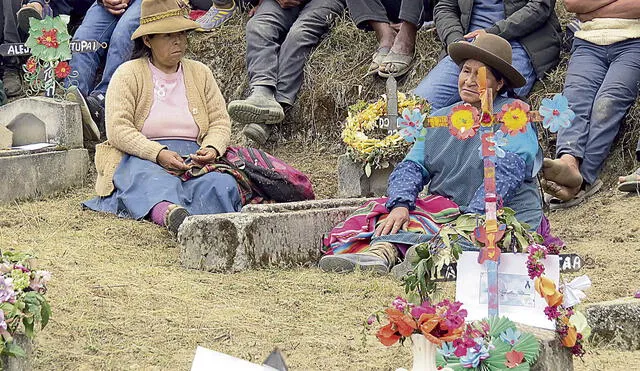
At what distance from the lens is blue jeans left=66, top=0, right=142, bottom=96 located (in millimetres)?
8875

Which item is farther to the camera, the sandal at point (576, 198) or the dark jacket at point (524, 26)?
the dark jacket at point (524, 26)

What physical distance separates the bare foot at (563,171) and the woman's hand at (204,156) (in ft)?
6.73

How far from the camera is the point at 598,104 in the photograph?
707 cm

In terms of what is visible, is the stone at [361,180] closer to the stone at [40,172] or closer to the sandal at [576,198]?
the sandal at [576,198]

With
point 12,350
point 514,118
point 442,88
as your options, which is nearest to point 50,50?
point 442,88

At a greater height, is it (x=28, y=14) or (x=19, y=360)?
(x=28, y=14)

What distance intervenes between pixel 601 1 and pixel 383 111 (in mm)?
1578

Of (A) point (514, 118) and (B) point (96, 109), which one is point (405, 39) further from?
(A) point (514, 118)

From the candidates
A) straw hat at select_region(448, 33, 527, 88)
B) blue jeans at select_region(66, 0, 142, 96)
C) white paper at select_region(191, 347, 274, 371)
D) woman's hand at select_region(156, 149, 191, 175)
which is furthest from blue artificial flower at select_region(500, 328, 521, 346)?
blue jeans at select_region(66, 0, 142, 96)

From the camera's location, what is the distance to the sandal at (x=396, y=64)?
27.0ft

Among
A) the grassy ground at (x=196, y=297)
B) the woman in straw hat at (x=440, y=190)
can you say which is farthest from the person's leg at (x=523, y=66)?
the woman in straw hat at (x=440, y=190)

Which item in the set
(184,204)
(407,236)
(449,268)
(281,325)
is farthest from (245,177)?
(449,268)

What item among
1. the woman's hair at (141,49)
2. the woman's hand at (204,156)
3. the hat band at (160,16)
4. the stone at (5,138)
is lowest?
the stone at (5,138)

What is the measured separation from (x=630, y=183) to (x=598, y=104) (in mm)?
611
